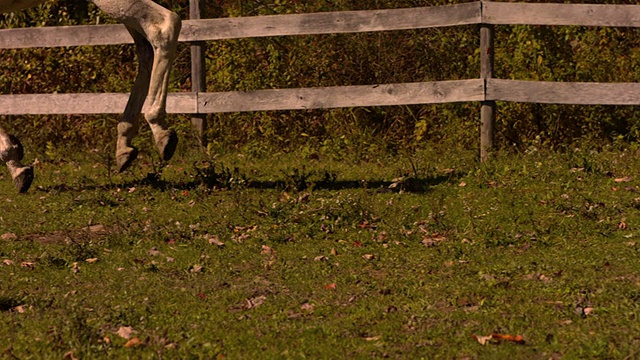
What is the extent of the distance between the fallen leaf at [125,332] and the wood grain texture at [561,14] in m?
6.08

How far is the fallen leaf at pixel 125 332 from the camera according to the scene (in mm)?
5141

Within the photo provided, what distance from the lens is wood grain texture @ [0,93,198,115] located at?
1127 cm

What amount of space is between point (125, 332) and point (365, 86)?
5.81m

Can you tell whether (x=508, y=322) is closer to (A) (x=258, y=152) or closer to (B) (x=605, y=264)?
(B) (x=605, y=264)

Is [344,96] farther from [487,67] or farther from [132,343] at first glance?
[132,343]

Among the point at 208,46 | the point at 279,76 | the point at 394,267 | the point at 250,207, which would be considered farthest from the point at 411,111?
the point at 394,267

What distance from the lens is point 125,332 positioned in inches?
205

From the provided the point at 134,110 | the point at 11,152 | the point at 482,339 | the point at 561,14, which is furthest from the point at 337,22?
the point at 482,339

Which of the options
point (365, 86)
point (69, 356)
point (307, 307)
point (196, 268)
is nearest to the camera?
point (69, 356)

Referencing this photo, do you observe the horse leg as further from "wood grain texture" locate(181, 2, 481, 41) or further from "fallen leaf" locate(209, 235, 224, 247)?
"wood grain texture" locate(181, 2, 481, 41)

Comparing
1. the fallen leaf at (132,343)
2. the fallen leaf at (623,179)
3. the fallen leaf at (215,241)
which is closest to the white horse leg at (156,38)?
the fallen leaf at (215,241)

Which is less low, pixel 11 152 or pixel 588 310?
pixel 11 152

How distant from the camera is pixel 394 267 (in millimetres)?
6598

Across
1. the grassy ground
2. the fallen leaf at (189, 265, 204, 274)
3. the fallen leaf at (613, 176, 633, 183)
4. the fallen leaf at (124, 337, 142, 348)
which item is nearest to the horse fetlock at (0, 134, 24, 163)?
the grassy ground
